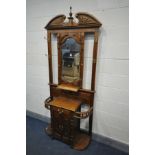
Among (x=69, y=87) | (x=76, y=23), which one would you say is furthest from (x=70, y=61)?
(x=76, y=23)

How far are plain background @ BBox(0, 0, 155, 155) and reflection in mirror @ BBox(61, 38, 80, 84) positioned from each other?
1.59 meters

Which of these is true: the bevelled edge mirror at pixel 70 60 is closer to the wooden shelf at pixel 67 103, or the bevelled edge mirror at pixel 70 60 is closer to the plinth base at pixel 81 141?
the wooden shelf at pixel 67 103

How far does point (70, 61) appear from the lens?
213 cm

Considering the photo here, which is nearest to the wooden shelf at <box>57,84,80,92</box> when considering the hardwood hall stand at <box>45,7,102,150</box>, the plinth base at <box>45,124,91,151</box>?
the hardwood hall stand at <box>45,7,102,150</box>

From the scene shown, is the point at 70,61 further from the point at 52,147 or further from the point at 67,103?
the point at 52,147

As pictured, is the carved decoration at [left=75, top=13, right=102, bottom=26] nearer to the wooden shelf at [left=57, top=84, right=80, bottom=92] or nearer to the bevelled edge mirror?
the bevelled edge mirror

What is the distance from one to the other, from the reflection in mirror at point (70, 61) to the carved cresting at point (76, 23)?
0.21 m

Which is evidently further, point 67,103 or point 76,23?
point 67,103
